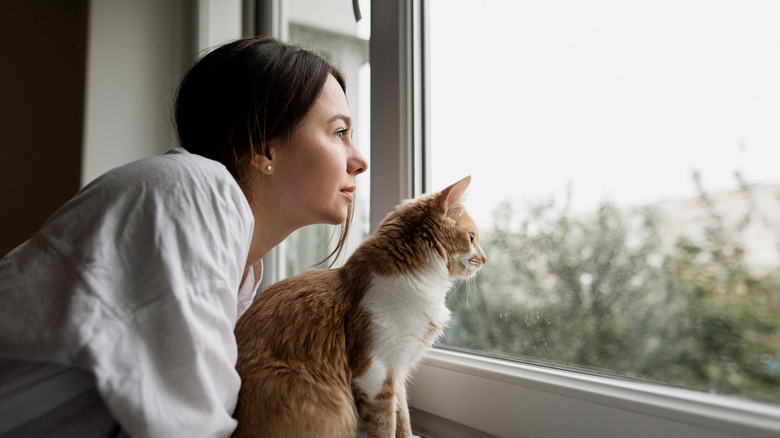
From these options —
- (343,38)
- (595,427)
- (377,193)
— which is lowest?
(595,427)

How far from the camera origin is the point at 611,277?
26.1 inches

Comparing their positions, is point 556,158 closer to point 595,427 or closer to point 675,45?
point 675,45

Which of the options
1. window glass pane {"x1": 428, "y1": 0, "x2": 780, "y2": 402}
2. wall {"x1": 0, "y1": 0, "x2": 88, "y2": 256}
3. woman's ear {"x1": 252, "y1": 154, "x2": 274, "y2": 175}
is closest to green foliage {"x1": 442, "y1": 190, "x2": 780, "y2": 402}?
window glass pane {"x1": 428, "y1": 0, "x2": 780, "y2": 402}

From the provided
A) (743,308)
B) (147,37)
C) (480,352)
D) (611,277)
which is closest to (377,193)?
(480,352)

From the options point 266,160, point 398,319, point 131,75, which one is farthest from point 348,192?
point 131,75

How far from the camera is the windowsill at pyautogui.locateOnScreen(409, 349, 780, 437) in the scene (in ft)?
1.64

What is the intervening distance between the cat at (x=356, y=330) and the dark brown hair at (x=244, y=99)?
25 centimetres

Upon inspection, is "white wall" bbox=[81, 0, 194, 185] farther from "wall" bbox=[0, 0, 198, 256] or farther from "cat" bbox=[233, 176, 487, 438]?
"cat" bbox=[233, 176, 487, 438]

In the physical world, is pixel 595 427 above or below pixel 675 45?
below

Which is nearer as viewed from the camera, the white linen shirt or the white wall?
the white linen shirt

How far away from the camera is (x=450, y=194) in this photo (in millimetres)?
781

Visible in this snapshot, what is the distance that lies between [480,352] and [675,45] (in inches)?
22.7

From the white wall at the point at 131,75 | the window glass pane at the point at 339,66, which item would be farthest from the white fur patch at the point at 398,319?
the white wall at the point at 131,75

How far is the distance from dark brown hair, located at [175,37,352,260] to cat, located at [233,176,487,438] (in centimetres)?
25
